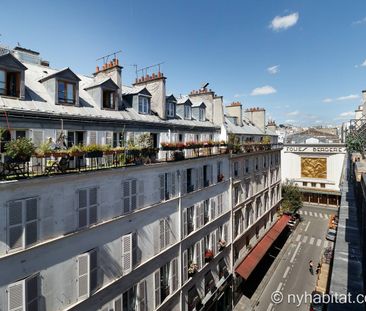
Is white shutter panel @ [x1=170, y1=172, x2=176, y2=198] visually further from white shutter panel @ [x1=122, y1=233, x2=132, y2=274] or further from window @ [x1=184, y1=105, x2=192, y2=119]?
window @ [x1=184, y1=105, x2=192, y2=119]

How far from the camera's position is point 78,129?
48.4ft

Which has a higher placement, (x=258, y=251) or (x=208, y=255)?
(x=208, y=255)

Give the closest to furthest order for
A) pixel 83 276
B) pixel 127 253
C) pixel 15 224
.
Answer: pixel 15 224
pixel 83 276
pixel 127 253

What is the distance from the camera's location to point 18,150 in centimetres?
966

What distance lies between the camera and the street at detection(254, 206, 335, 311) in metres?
25.3

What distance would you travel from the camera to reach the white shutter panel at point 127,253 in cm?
1366

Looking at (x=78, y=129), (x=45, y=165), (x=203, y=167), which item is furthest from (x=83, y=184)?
(x=203, y=167)

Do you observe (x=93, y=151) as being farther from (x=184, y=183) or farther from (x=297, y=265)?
(x=297, y=265)

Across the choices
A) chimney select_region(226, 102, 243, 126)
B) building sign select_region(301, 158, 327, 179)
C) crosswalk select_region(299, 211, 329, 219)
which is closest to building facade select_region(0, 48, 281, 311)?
chimney select_region(226, 102, 243, 126)

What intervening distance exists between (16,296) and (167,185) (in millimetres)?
10002

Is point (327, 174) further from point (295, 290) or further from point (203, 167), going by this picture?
point (203, 167)

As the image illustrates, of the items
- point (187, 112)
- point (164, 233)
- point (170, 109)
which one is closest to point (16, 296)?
point (164, 233)

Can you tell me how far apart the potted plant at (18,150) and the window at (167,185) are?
8351mm

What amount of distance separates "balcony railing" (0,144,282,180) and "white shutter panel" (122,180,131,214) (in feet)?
3.52
